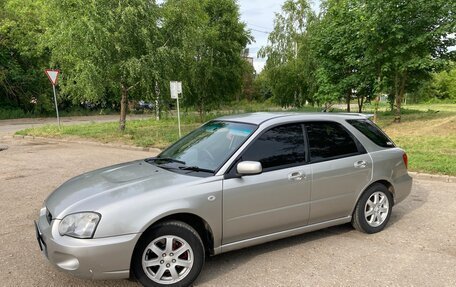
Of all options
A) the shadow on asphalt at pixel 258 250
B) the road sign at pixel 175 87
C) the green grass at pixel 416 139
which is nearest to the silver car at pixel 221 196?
the shadow on asphalt at pixel 258 250

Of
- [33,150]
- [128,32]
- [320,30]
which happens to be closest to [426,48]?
[320,30]

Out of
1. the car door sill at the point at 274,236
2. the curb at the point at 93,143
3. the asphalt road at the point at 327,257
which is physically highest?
the car door sill at the point at 274,236

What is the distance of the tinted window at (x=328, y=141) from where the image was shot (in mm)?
4434

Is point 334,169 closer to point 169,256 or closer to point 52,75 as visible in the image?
point 169,256

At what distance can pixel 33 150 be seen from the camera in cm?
1291

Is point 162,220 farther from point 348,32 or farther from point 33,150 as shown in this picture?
point 348,32

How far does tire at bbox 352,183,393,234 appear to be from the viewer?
15.6ft

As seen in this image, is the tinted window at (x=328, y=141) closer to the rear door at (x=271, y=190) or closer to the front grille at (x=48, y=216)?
the rear door at (x=271, y=190)

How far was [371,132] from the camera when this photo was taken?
505 cm

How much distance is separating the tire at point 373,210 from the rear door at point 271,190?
0.91 meters

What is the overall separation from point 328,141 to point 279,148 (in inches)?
29.4

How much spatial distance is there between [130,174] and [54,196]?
777mm

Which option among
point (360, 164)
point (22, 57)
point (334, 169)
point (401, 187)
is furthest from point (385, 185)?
point (22, 57)

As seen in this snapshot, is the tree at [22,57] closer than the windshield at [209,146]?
No
